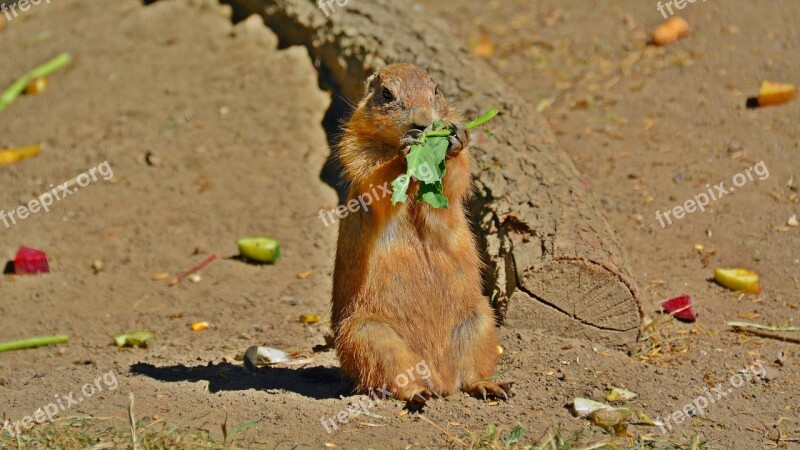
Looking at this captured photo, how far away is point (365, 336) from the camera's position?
616 cm

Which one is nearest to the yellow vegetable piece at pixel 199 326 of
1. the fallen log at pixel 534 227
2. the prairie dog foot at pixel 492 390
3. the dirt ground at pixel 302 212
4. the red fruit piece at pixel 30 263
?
the dirt ground at pixel 302 212

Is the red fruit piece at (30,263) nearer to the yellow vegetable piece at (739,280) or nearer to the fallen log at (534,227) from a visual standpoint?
the fallen log at (534,227)

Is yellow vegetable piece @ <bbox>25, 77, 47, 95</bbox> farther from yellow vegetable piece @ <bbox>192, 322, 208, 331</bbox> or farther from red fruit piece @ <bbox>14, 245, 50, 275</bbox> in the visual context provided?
yellow vegetable piece @ <bbox>192, 322, 208, 331</bbox>

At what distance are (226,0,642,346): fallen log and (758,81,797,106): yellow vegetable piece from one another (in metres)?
2.88

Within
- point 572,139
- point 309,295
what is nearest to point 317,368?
point 309,295

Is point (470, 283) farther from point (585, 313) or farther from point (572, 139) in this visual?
point (572, 139)

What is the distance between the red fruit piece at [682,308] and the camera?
7250 millimetres

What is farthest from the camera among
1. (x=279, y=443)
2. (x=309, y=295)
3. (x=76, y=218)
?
(x=76, y=218)

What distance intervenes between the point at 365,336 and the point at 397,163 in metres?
1.11

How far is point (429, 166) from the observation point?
585cm

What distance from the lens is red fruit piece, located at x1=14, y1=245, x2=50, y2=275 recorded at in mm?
8688

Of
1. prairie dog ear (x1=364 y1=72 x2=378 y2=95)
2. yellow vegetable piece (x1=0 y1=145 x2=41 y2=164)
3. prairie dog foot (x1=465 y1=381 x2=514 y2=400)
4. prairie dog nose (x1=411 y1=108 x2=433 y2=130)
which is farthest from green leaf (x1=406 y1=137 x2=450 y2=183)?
yellow vegetable piece (x1=0 y1=145 x2=41 y2=164)

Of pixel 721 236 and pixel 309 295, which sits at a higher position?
pixel 721 236

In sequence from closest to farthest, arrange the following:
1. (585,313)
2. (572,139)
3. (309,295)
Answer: (585,313)
(309,295)
(572,139)
